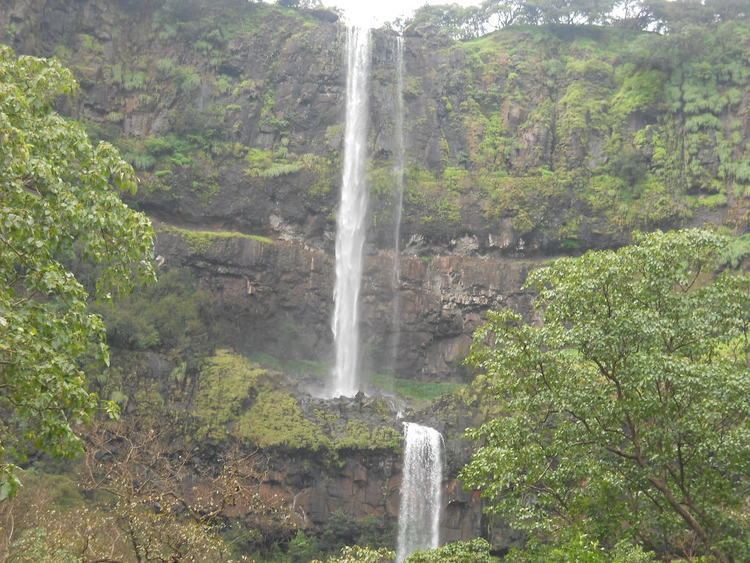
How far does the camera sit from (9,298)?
7.64m

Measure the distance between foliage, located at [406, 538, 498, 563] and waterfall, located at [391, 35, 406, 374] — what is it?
23.7 metres

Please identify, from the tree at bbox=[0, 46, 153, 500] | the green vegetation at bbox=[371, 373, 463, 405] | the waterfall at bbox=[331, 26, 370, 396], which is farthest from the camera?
the waterfall at bbox=[331, 26, 370, 396]

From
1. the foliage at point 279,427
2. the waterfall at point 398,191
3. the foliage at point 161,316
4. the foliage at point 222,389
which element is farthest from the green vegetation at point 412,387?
the foliage at point 161,316

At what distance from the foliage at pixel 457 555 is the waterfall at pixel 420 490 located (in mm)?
13509

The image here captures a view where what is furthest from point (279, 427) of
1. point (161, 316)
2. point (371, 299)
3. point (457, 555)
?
point (457, 555)

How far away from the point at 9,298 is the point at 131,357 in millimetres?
22387

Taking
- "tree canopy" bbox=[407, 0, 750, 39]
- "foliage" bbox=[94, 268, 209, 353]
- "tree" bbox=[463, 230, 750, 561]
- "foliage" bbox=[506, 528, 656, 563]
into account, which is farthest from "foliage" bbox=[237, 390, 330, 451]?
"tree canopy" bbox=[407, 0, 750, 39]

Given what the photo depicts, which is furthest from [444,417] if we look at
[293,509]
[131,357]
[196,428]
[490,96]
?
[490,96]

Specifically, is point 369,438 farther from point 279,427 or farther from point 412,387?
point 412,387

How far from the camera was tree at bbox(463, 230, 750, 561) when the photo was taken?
38.1ft

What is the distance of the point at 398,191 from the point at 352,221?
2.93 m

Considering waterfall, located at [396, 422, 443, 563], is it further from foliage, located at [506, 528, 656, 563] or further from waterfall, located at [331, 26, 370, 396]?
foliage, located at [506, 528, 656, 563]

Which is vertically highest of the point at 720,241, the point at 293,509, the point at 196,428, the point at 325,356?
the point at 720,241

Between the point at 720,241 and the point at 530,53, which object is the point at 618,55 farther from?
the point at 720,241
